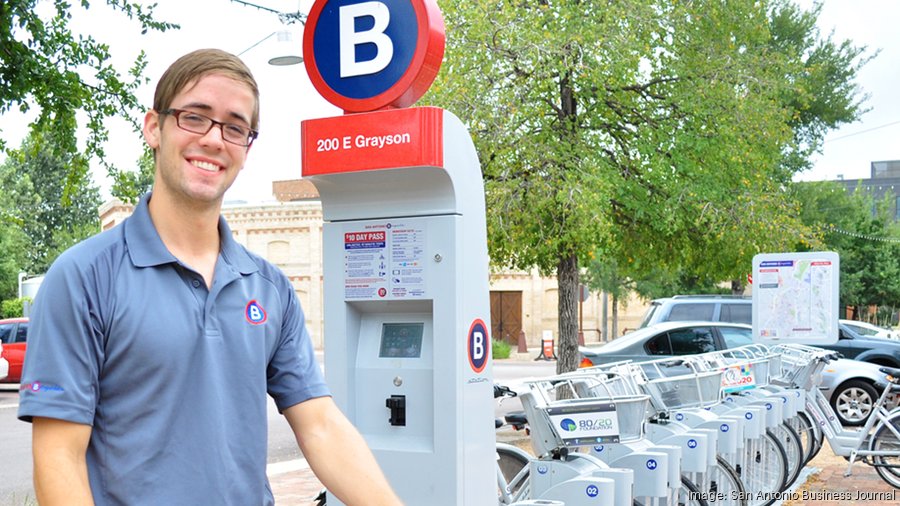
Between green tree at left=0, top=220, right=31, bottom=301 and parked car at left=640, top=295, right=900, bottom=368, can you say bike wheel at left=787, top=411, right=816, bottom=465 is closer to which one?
parked car at left=640, top=295, right=900, bottom=368

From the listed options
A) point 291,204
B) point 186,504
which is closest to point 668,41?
point 186,504

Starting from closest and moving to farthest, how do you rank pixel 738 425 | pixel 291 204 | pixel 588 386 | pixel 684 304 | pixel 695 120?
pixel 588 386, pixel 738 425, pixel 695 120, pixel 684 304, pixel 291 204

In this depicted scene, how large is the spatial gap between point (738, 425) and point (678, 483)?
1.60 meters

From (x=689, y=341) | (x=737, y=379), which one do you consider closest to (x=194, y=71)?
(x=737, y=379)

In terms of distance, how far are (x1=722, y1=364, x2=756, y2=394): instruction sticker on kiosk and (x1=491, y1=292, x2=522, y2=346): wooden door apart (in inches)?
1398

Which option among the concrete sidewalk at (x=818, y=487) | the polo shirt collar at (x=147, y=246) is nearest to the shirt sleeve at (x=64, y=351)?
the polo shirt collar at (x=147, y=246)

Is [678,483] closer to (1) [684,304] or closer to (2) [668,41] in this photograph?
(2) [668,41]

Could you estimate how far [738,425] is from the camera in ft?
24.5

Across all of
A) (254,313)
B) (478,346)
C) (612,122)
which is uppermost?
(612,122)

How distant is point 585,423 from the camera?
534cm

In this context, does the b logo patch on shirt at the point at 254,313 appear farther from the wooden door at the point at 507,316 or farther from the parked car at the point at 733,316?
the wooden door at the point at 507,316

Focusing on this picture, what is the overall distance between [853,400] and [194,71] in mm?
14629

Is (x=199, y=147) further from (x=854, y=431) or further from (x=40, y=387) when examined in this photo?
(x=854, y=431)

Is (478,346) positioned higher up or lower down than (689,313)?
higher up
